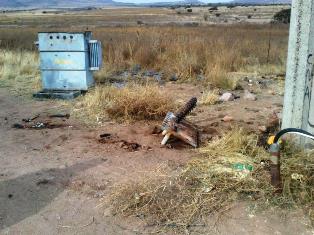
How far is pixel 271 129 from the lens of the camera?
619 cm

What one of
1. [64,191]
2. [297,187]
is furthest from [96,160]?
[297,187]

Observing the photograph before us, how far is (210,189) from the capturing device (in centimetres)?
418

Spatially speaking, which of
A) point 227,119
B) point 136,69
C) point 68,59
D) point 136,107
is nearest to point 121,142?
point 136,107

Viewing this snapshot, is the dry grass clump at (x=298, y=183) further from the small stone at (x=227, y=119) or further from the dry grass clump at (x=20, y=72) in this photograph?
the dry grass clump at (x=20, y=72)

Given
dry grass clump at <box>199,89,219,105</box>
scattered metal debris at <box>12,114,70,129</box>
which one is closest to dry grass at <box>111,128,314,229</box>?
scattered metal debris at <box>12,114,70,129</box>

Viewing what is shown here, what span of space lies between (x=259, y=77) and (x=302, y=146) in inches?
247

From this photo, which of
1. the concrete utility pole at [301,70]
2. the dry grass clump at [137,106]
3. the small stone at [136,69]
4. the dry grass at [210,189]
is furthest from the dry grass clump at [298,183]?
the small stone at [136,69]

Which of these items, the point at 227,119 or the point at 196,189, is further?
the point at 227,119

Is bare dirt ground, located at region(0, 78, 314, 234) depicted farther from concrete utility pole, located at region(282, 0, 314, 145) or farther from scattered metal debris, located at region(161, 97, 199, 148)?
concrete utility pole, located at region(282, 0, 314, 145)

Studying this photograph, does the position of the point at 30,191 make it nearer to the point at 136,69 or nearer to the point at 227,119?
the point at 227,119

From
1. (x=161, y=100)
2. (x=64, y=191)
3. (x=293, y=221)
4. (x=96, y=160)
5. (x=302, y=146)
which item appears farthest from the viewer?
(x=161, y=100)

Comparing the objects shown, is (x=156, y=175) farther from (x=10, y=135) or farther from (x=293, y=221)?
(x=10, y=135)

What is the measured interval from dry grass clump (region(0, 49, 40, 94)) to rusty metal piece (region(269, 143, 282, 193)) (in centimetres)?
671

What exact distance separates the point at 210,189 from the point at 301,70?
1.75m
